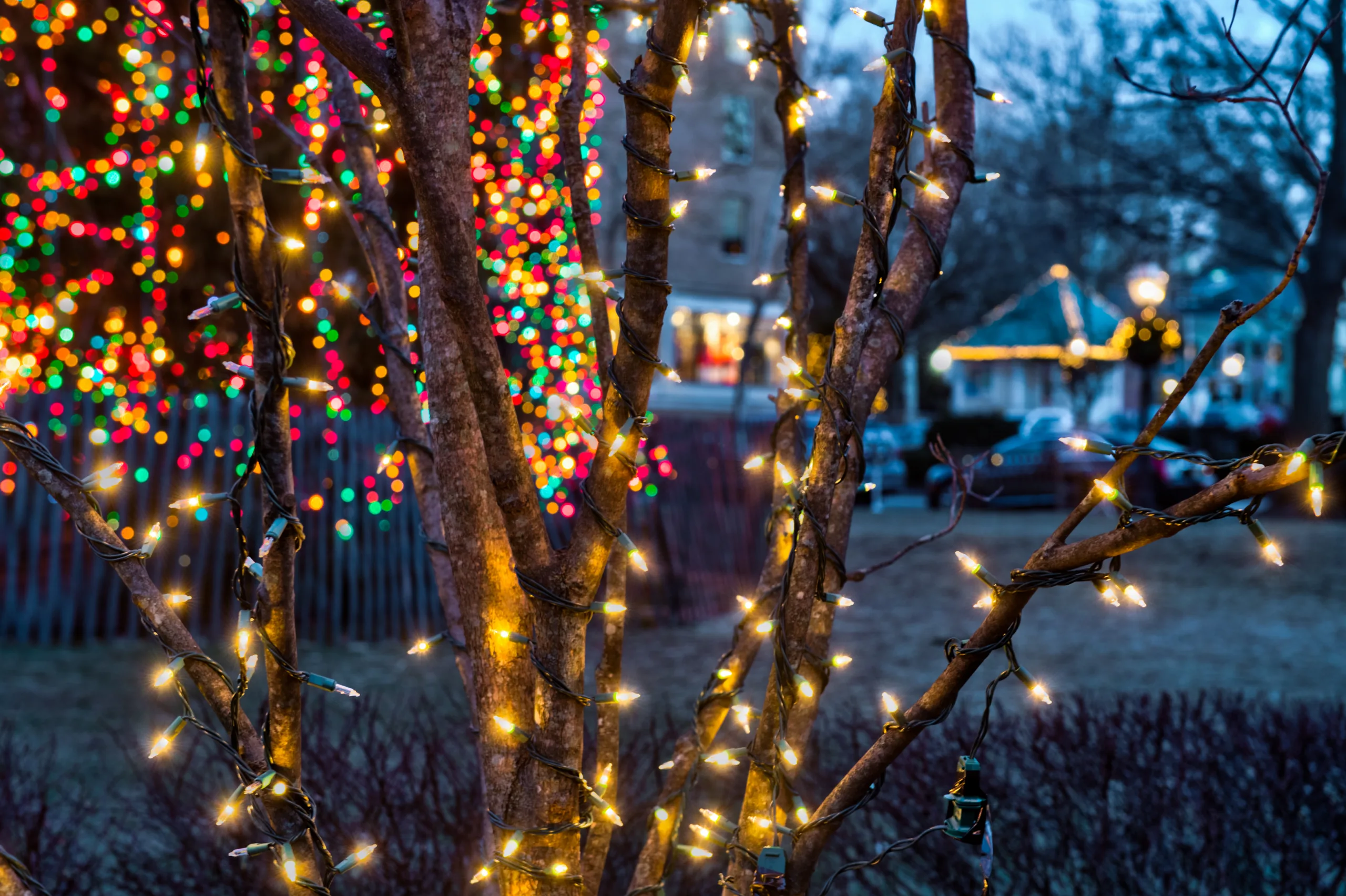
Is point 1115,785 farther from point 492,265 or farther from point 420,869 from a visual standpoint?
point 492,265

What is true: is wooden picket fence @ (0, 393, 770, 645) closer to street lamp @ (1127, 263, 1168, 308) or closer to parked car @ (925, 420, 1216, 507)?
parked car @ (925, 420, 1216, 507)

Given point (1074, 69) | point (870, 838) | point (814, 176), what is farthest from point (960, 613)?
point (814, 176)

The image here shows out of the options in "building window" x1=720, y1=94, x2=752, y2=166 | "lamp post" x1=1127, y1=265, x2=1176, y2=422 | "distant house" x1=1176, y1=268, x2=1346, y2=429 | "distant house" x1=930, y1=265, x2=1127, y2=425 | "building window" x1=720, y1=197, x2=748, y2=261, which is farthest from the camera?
"distant house" x1=930, y1=265, x2=1127, y2=425

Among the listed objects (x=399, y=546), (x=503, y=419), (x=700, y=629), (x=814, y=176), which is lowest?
(x=700, y=629)

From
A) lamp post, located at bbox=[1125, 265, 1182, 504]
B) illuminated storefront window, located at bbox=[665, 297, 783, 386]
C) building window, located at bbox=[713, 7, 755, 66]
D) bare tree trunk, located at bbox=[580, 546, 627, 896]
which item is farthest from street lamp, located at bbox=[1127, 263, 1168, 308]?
bare tree trunk, located at bbox=[580, 546, 627, 896]

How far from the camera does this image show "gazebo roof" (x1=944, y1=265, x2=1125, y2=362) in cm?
3428

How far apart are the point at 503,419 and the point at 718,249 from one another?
2873 centimetres

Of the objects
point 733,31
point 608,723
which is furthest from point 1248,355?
point 608,723

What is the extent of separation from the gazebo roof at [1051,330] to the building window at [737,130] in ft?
41.7

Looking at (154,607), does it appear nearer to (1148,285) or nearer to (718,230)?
(1148,285)

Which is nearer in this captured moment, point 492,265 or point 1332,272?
point 492,265

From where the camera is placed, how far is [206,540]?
9.50 metres

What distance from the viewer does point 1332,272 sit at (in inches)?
760

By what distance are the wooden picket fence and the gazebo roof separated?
27.5 meters
